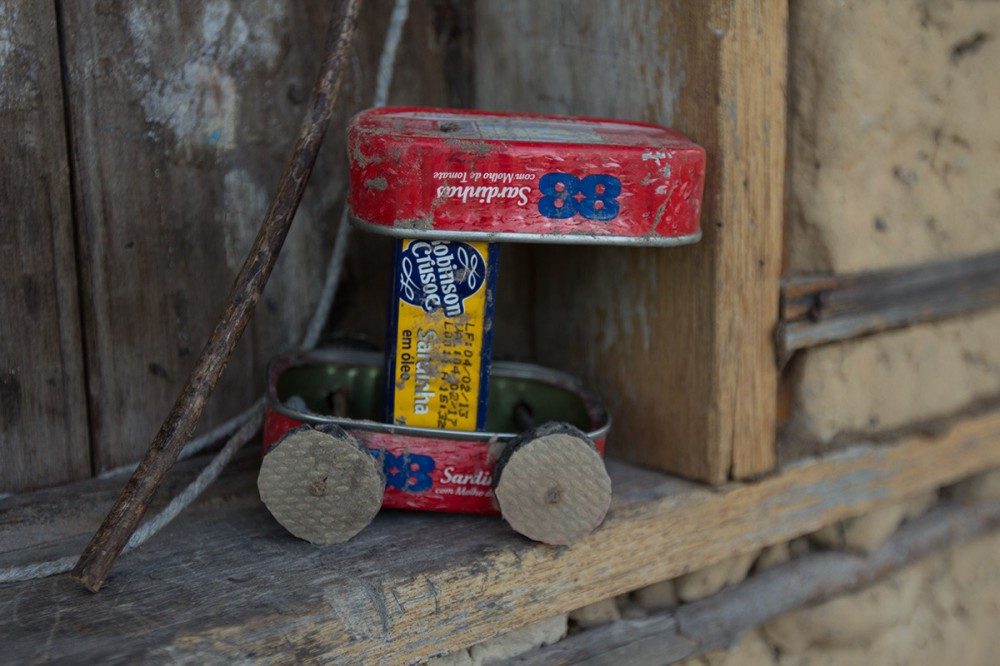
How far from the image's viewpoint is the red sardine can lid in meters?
0.95

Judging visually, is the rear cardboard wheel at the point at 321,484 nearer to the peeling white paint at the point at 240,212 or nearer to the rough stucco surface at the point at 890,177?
the peeling white paint at the point at 240,212

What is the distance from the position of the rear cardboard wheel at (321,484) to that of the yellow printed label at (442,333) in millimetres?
105

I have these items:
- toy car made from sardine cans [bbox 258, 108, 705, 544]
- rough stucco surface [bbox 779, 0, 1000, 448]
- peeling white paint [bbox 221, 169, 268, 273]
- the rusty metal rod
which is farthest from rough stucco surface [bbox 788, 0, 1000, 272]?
peeling white paint [bbox 221, 169, 268, 273]

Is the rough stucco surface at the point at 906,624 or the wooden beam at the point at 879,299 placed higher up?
the wooden beam at the point at 879,299

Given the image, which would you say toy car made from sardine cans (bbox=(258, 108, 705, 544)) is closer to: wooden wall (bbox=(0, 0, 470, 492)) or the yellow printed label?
the yellow printed label

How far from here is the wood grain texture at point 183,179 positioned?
1.10 m

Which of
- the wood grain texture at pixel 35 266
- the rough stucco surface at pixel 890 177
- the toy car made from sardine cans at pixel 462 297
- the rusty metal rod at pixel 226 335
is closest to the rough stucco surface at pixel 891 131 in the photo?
the rough stucco surface at pixel 890 177

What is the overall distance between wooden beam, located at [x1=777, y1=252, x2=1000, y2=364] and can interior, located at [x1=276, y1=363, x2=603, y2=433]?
27cm

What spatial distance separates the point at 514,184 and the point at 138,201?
47 cm

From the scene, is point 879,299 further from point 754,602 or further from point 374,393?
point 374,393

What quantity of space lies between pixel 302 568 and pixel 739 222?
0.62 m

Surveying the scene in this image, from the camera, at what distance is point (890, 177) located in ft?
4.25

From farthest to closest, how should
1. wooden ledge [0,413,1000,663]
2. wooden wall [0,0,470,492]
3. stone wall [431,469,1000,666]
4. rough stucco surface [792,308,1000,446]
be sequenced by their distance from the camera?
1. rough stucco surface [792,308,1000,446]
2. stone wall [431,469,1000,666]
3. wooden wall [0,0,470,492]
4. wooden ledge [0,413,1000,663]

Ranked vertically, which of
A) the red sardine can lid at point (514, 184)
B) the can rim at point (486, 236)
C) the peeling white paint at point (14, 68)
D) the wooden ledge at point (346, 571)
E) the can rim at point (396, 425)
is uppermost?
the peeling white paint at point (14, 68)
